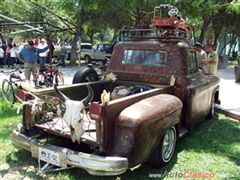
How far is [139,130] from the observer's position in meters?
3.89

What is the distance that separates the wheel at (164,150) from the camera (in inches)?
175

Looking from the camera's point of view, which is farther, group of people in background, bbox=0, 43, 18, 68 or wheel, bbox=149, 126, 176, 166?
group of people in background, bbox=0, 43, 18, 68

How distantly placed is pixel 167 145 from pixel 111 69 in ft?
8.06

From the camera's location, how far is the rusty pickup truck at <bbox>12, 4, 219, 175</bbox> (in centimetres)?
389

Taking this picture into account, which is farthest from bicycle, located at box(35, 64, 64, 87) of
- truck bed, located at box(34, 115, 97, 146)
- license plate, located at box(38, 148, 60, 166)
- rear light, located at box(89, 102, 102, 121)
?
rear light, located at box(89, 102, 102, 121)

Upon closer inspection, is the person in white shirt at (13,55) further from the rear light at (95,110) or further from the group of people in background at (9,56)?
the rear light at (95,110)

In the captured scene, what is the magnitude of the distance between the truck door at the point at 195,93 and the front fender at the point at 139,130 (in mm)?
1386

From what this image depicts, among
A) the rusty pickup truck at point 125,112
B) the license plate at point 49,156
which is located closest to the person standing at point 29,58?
the rusty pickup truck at point 125,112

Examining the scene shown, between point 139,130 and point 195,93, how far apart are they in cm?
231

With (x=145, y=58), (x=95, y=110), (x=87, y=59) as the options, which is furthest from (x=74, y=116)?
(x=87, y=59)

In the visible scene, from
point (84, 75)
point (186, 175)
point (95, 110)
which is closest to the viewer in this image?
point (95, 110)

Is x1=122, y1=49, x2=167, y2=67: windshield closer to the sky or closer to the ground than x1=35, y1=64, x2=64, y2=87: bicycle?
closer to the sky

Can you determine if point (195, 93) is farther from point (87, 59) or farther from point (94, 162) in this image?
point (87, 59)

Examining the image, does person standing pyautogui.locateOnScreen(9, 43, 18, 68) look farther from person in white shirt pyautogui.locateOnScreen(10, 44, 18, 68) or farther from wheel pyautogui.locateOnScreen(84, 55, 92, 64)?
wheel pyautogui.locateOnScreen(84, 55, 92, 64)
